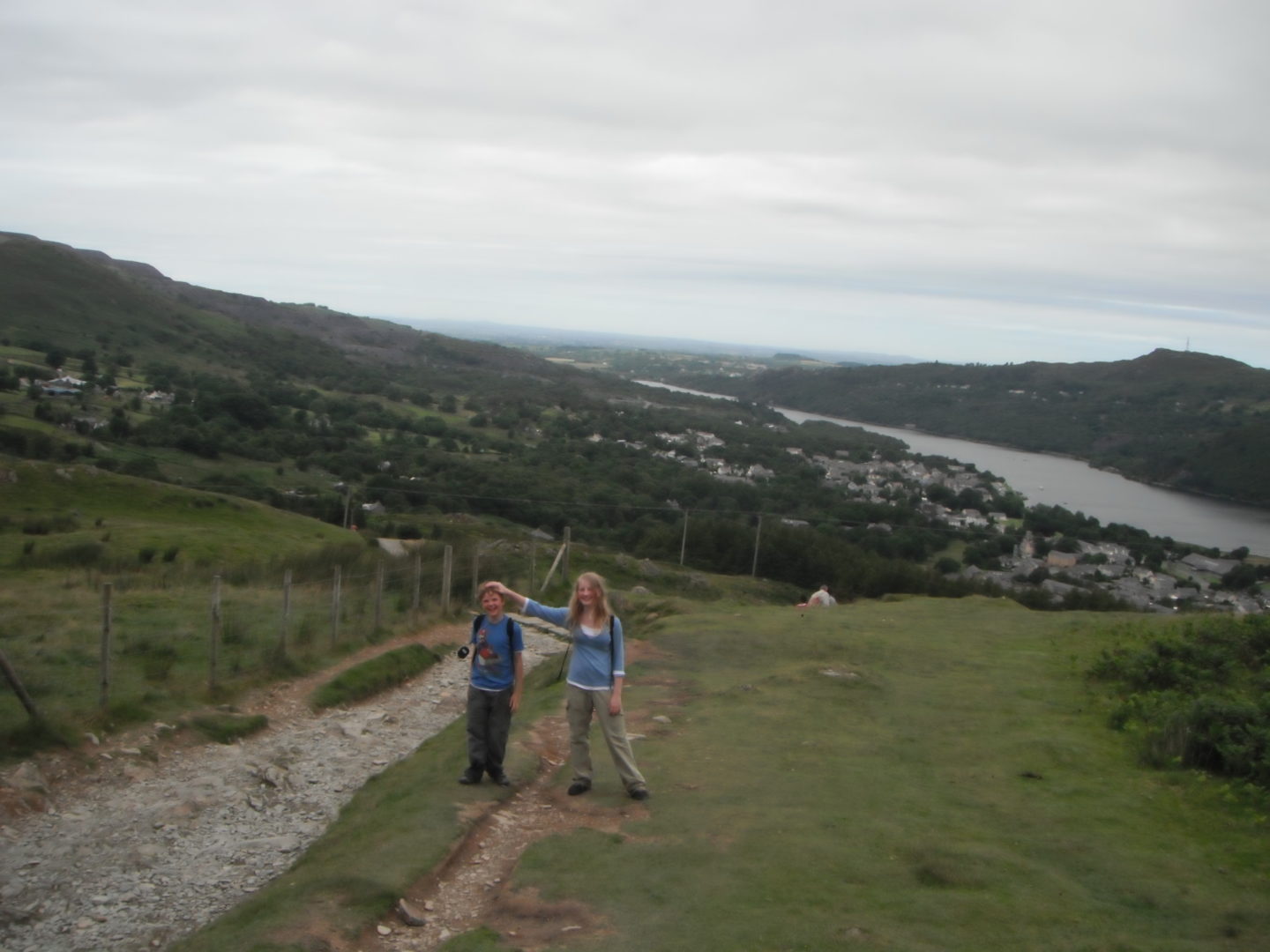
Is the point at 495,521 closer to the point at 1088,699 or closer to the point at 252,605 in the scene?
the point at 252,605

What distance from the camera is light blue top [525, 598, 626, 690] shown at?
28.7ft

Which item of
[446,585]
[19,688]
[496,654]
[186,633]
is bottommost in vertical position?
[446,585]

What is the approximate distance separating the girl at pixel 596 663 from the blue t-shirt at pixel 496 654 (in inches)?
18.3

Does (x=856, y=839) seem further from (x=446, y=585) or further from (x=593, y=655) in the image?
(x=446, y=585)

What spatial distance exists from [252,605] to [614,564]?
2252 cm

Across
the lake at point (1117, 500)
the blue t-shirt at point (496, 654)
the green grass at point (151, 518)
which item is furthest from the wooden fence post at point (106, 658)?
the lake at point (1117, 500)

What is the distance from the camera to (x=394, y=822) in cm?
852

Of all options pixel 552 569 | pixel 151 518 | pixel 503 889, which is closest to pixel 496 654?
pixel 503 889

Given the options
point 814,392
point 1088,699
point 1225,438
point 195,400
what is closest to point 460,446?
point 195,400

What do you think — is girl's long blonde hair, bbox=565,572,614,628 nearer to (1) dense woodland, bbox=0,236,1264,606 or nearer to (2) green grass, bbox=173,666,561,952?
(2) green grass, bbox=173,666,561,952

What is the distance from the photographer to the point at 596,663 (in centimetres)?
882

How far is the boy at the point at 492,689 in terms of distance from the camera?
9281 millimetres

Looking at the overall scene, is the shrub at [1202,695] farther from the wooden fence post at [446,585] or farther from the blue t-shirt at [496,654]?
the wooden fence post at [446,585]

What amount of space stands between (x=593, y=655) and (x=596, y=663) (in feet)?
0.28
